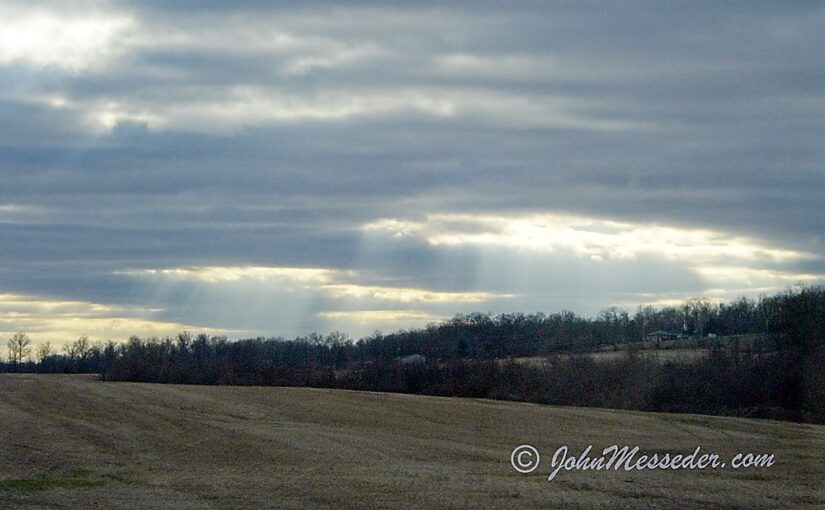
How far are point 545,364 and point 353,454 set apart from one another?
53178 millimetres

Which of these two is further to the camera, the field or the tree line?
the tree line

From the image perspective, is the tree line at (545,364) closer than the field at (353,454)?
No

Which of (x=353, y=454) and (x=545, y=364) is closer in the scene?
(x=353, y=454)

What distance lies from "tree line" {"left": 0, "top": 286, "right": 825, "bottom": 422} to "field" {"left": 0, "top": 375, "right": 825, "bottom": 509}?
13917 millimetres

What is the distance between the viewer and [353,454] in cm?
3394

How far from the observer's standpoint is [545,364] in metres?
85.2

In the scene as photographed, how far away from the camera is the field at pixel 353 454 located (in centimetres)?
2312

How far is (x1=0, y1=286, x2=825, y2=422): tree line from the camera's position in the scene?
67375mm

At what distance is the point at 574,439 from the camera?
40906 millimetres

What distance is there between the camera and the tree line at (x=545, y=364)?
67375 millimetres

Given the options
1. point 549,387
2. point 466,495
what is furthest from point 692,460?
point 549,387

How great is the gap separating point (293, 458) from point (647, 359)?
51.6 metres

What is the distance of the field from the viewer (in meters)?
23.1

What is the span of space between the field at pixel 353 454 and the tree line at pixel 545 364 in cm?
1392
